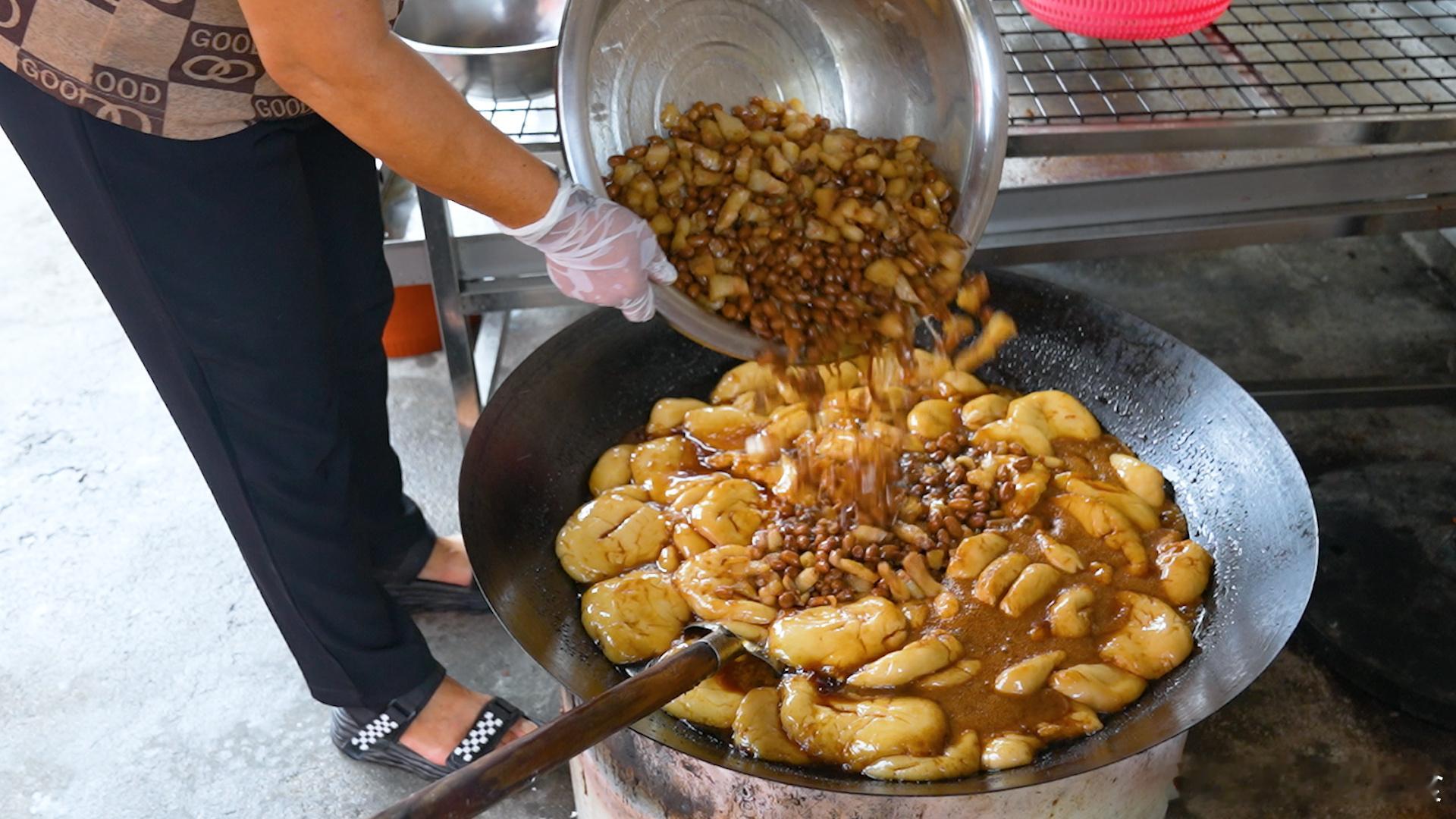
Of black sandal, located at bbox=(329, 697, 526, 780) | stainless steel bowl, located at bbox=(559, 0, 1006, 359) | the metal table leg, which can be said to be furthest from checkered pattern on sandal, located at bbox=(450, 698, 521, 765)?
stainless steel bowl, located at bbox=(559, 0, 1006, 359)

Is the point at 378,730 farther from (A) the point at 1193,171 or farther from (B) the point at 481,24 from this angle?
(A) the point at 1193,171

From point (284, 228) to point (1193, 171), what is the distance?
1.85 m

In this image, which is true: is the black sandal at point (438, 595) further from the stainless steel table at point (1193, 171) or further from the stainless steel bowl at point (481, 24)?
the stainless steel bowl at point (481, 24)

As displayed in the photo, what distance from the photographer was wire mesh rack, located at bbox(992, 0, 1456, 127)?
217 cm

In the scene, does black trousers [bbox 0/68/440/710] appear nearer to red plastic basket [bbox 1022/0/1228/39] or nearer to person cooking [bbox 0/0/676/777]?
person cooking [bbox 0/0/676/777]

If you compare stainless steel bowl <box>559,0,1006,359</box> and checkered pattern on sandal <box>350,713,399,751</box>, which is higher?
stainless steel bowl <box>559,0,1006,359</box>

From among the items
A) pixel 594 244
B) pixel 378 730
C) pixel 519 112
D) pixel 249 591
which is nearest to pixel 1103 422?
pixel 594 244

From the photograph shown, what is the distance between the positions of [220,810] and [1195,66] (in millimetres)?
2389

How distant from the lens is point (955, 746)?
60.7 inches

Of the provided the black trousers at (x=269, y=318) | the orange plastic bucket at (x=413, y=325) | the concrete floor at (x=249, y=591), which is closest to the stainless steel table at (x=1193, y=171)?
the black trousers at (x=269, y=318)

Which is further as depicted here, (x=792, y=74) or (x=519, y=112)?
(x=519, y=112)

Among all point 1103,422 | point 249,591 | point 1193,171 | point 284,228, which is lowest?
point 249,591

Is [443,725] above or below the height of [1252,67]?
below

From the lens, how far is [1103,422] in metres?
2.18
